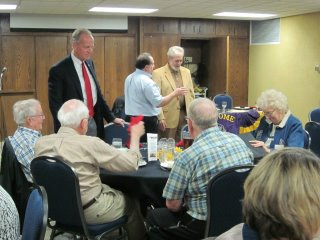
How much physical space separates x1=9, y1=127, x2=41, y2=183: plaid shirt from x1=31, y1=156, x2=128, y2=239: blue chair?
356mm

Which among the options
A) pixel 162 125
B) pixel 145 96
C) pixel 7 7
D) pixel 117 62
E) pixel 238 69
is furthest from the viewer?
pixel 238 69

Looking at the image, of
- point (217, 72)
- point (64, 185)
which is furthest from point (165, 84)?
point (217, 72)

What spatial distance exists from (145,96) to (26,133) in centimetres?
193

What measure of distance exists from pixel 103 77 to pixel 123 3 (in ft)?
7.36

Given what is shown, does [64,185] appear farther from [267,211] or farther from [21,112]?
[267,211]

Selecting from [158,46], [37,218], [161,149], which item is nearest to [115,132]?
[161,149]

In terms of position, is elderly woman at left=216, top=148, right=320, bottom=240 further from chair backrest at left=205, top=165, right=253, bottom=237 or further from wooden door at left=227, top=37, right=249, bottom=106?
wooden door at left=227, top=37, right=249, bottom=106

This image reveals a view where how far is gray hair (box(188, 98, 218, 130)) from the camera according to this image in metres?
2.45

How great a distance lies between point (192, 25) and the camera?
907cm

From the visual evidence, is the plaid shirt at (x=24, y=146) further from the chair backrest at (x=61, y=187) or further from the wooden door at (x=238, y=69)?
the wooden door at (x=238, y=69)

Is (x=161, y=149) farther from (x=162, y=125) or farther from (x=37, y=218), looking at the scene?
(x=162, y=125)

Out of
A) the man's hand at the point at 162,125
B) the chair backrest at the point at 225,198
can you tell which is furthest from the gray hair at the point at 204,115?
the man's hand at the point at 162,125

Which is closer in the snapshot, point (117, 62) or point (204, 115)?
point (204, 115)

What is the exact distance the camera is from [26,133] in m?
3.00
